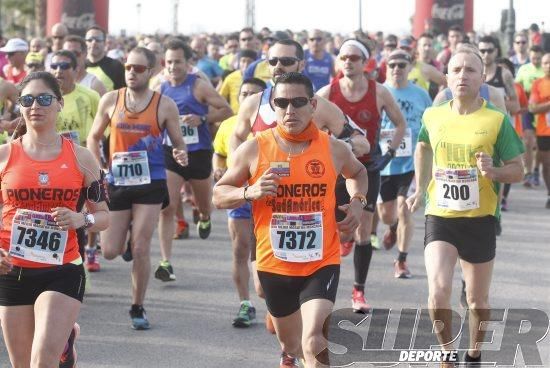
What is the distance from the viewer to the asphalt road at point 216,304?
7.34 metres

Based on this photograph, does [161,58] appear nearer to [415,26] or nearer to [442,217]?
[442,217]

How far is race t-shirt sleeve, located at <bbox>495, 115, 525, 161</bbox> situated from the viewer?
670cm

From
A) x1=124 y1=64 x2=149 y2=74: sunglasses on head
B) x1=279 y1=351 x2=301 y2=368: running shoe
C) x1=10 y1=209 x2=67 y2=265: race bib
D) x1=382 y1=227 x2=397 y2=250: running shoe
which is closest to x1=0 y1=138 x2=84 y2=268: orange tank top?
x1=10 y1=209 x2=67 y2=265: race bib

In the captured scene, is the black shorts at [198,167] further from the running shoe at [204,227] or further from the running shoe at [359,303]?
the running shoe at [359,303]

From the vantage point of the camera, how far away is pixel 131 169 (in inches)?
325

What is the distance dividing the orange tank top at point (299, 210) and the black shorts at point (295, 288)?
0.03 meters

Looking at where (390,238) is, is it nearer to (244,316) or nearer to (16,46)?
(244,316)

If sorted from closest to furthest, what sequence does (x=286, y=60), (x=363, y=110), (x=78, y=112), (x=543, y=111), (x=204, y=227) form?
(x=286, y=60) < (x=363, y=110) < (x=78, y=112) < (x=204, y=227) < (x=543, y=111)

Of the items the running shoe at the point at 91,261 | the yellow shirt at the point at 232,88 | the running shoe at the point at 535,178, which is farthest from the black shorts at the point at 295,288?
the running shoe at the point at 535,178

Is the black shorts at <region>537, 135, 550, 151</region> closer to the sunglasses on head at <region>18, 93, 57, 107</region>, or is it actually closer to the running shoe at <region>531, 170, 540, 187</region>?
the running shoe at <region>531, 170, 540, 187</region>

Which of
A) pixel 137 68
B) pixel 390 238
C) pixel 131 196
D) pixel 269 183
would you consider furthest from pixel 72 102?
pixel 269 183

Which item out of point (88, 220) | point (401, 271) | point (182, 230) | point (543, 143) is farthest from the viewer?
point (543, 143)

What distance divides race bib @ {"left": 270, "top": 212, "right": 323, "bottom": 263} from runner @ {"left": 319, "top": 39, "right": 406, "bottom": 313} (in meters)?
2.65

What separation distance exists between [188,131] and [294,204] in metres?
4.86
